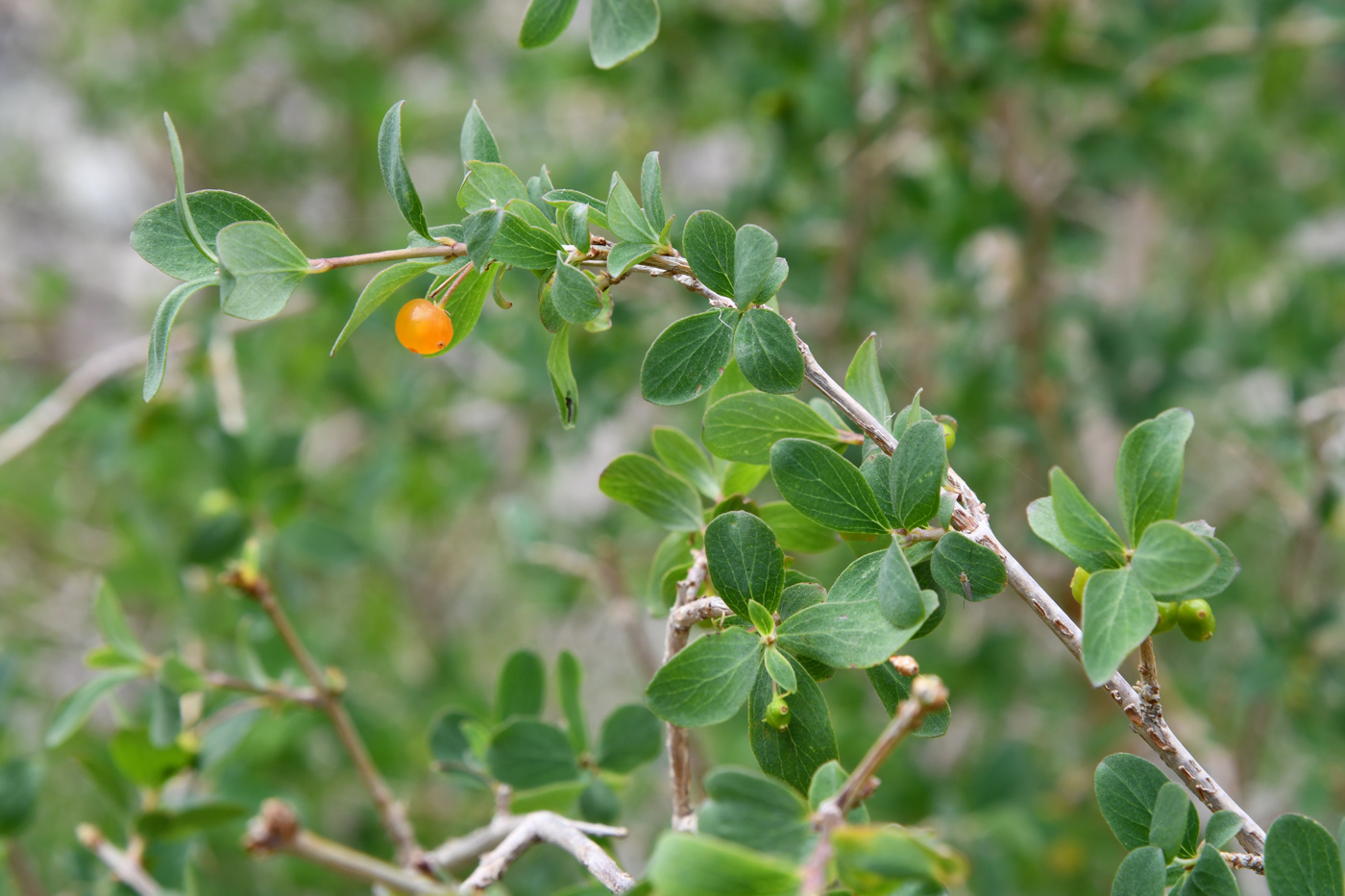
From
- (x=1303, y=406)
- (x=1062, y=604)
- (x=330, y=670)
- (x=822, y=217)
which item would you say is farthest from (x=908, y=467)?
(x=1062, y=604)

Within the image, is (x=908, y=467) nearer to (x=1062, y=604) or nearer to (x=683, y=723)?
(x=683, y=723)

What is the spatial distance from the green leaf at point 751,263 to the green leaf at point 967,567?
121 millimetres

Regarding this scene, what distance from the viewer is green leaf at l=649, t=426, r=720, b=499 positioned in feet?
1.55

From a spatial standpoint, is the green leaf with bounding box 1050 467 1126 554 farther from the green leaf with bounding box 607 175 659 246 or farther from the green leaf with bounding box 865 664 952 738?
the green leaf with bounding box 607 175 659 246

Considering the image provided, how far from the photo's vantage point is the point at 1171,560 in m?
0.34

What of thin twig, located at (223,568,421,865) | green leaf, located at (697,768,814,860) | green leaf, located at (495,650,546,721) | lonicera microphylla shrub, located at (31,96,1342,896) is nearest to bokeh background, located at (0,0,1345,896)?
thin twig, located at (223,568,421,865)

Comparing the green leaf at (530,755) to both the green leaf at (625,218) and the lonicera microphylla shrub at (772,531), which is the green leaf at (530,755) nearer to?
the lonicera microphylla shrub at (772,531)

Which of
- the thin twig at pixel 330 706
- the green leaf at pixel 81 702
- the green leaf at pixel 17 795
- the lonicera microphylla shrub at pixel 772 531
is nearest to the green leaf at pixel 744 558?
the lonicera microphylla shrub at pixel 772 531

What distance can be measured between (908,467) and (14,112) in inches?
122

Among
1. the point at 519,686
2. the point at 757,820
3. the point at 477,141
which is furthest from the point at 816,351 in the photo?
the point at 757,820

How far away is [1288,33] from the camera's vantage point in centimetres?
114

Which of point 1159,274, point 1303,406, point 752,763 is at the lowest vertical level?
point 1159,274

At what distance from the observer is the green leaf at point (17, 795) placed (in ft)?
2.19

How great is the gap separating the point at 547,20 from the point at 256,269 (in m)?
0.17
